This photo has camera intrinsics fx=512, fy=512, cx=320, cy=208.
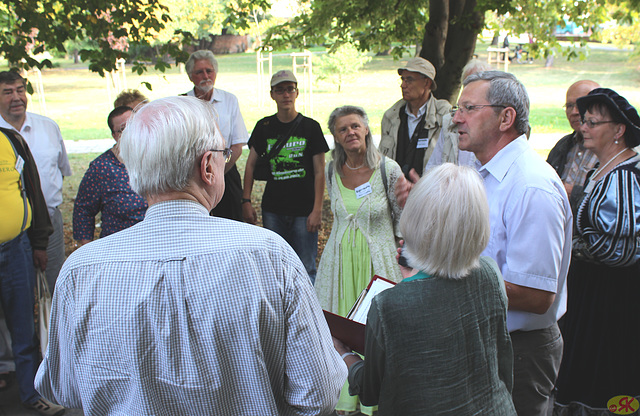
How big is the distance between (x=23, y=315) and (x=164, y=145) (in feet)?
9.22

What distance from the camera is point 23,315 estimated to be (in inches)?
139

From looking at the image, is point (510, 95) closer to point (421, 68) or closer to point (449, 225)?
point (449, 225)

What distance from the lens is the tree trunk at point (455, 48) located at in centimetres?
681

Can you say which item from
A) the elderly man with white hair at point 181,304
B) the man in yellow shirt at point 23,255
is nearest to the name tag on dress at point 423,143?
the man in yellow shirt at point 23,255

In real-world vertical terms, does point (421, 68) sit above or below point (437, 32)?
below

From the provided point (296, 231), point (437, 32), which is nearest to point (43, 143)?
point (296, 231)

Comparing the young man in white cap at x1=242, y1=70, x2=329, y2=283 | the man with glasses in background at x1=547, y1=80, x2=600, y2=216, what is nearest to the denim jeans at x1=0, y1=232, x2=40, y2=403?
the young man in white cap at x1=242, y1=70, x2=329, y2=283

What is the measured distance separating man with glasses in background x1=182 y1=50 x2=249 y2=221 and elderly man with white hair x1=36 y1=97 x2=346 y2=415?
3.36 meters

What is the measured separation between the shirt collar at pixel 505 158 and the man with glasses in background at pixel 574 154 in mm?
1701

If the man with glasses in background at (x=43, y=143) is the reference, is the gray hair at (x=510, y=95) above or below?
above

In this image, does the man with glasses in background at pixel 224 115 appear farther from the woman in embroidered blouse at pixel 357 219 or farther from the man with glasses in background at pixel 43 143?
the woman in embroidered blouse at pixel 357 219

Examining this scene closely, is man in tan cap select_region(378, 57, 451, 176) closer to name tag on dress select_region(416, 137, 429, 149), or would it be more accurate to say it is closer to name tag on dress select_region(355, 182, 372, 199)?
name tag on dress select_region(416, 137, 429, 149)

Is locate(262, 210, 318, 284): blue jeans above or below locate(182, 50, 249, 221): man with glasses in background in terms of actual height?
below

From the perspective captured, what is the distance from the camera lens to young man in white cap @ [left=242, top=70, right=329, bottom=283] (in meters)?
4.76
